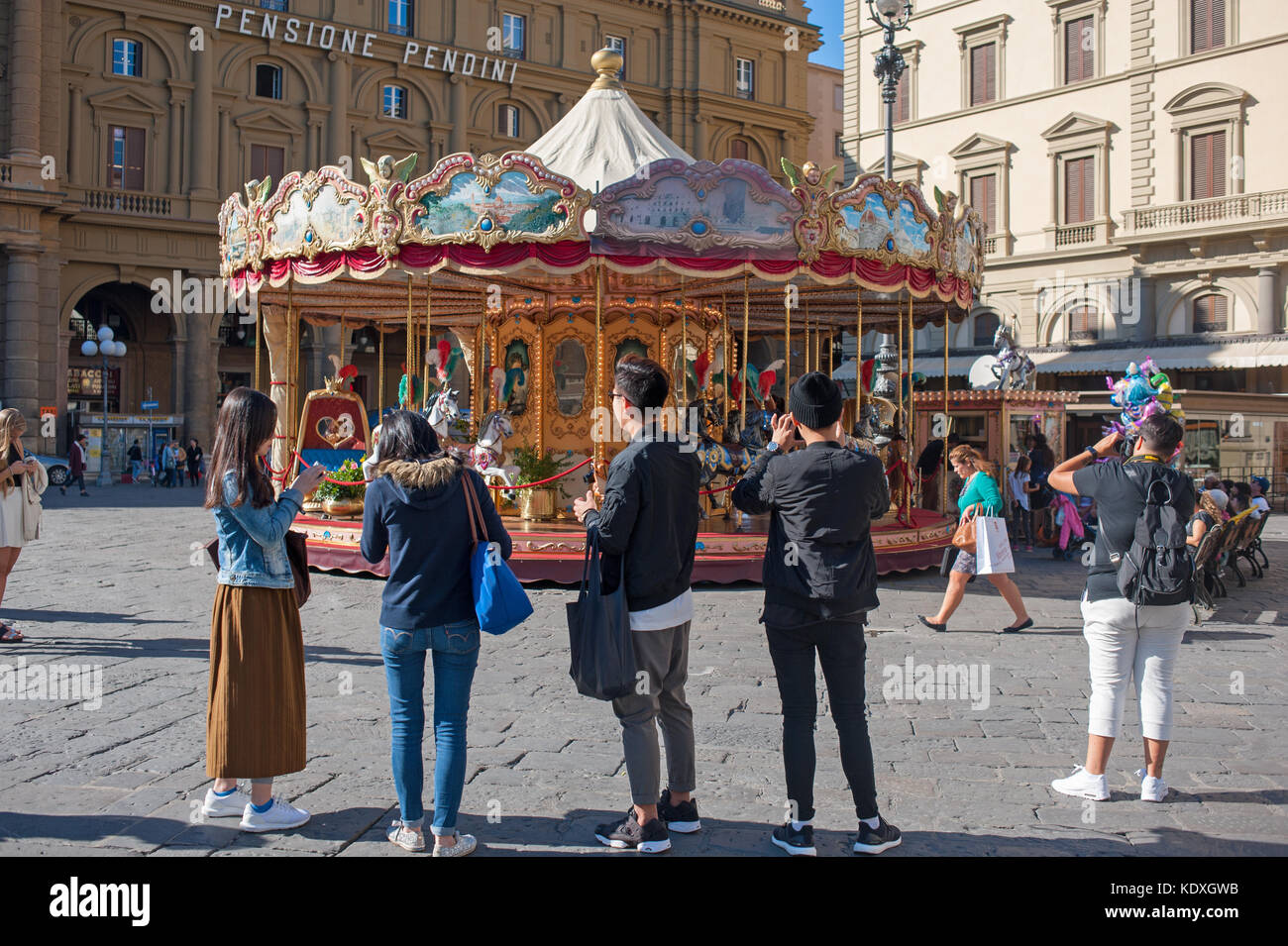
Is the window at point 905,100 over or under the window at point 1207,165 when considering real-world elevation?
over

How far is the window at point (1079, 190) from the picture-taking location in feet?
101

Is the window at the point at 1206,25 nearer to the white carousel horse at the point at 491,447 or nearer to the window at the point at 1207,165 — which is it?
the window at the point at 1207,165

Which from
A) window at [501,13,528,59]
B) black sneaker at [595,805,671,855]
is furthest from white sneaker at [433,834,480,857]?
window at [501,13,528,59]

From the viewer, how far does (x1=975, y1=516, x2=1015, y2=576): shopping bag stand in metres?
8.62

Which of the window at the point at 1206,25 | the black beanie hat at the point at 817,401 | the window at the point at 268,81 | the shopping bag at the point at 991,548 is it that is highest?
the window at the point at 268,81

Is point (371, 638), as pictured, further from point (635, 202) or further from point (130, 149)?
point (130, 149)

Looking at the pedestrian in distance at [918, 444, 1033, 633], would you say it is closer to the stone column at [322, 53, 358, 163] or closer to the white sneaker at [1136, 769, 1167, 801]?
the white sneaker at [1136, 769, 1167, 801]

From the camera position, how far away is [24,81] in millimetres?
29188

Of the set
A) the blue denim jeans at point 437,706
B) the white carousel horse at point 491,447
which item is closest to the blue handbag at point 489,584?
the blue denim jeans at point 437,706

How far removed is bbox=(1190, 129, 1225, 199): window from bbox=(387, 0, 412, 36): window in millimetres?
23676

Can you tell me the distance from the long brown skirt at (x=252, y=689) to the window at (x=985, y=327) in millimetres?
30862

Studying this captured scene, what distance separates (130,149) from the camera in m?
32.4
